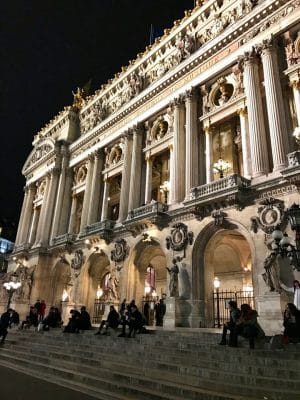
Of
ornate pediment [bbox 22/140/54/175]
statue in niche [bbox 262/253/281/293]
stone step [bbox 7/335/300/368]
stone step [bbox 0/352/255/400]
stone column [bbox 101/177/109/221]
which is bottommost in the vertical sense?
stone step [bbox 0/352/255/400]

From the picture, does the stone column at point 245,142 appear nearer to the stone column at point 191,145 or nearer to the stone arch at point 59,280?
the stone column at point 191,145

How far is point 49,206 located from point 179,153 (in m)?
16.3

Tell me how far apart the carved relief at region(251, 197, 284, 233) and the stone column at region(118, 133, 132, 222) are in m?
10.3

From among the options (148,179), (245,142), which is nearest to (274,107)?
(245,142)

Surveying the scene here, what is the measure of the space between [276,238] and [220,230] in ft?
21.7

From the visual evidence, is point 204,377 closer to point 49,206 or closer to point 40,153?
point 49,206

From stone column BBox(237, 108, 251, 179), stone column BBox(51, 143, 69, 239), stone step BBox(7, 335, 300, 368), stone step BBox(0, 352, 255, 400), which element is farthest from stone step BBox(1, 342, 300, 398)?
stone column BBox(51, 143, 69, 239)

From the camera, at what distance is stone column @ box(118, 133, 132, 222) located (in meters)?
22.3

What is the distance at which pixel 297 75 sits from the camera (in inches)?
618

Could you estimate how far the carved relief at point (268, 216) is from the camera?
13344 millimetres

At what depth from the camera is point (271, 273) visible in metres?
12.4

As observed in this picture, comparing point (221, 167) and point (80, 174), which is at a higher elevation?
point (80, 174)

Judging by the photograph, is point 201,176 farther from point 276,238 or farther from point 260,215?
point 276,238

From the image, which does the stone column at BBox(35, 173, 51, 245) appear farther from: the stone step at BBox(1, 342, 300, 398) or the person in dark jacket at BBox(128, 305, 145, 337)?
the stone step at BBox(1, 342, 300, 398)
